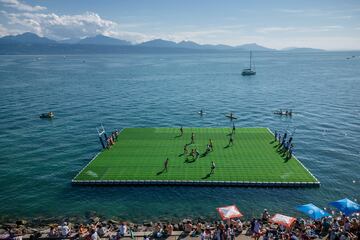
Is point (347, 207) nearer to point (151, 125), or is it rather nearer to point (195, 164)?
point (195, 164)

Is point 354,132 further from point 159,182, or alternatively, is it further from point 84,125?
point 84,125

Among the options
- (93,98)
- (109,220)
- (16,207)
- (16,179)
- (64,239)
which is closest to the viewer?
(64,239)

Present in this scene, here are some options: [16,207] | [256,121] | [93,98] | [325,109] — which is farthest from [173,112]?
[16,207]

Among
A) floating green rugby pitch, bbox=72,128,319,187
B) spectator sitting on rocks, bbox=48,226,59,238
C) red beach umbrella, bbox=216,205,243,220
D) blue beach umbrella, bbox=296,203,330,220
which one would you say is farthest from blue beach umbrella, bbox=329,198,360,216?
spectator sitting on rocks, bbox=48,226,59,238

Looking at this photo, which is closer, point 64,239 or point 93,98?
point 64,239

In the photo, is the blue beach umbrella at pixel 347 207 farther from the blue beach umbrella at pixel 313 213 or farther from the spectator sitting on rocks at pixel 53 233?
the spectator sitting on rocks at pixel 53 233

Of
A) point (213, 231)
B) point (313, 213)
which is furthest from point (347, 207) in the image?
point (213, 231)
